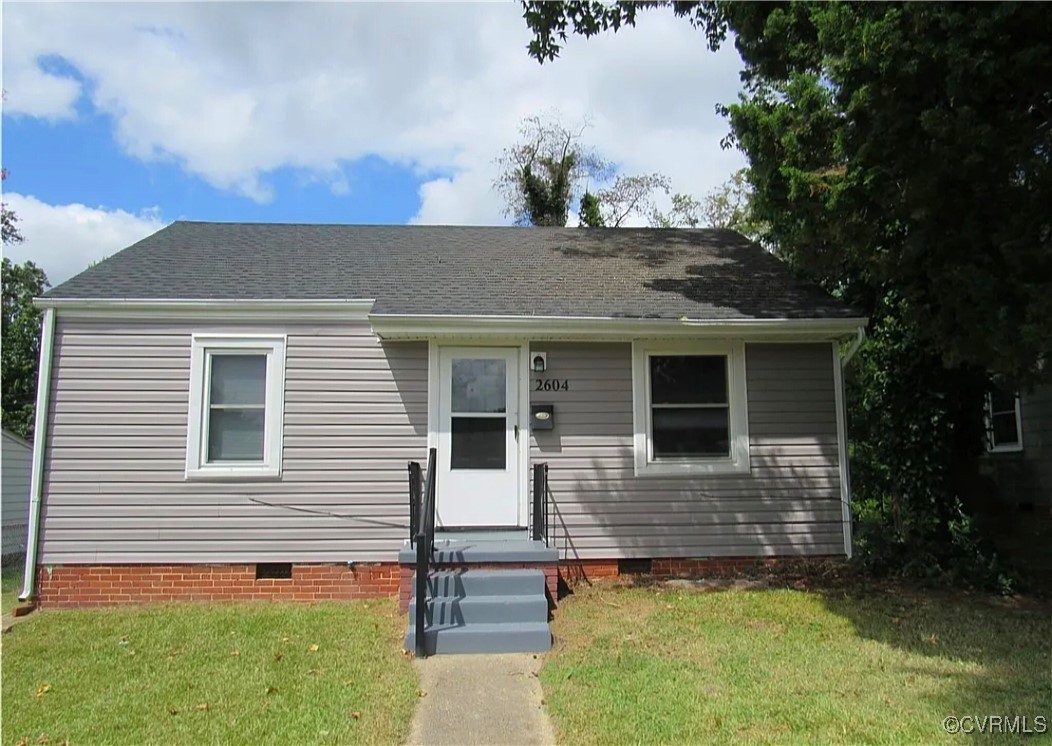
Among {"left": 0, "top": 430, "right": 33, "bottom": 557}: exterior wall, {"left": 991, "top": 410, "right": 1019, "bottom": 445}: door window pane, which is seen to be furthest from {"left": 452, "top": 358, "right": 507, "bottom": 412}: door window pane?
{"left": 0, "top": 430, "right": 33, "bottom": 557}: exterior wall

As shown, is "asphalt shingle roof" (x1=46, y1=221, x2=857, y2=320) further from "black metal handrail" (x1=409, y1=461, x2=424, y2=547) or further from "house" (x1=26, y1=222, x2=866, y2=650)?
"black metal handrail" (x1=409, y1=461, x2=424, y2=547)

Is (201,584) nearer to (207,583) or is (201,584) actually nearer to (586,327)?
(207,583)

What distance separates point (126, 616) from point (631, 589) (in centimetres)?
469

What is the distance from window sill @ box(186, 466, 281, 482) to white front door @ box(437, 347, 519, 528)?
170cm

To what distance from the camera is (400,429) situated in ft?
23.3

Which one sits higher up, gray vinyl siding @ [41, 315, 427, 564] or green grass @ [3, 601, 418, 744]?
gray vinyl siding @ [41, 315, 427, 564]

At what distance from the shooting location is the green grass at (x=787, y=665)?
3.79 metres

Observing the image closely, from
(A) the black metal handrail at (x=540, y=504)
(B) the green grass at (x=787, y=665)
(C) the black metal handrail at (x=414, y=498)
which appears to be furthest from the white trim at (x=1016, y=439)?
(C) the black metal handrail at (x=414, y=498)

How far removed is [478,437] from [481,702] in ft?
10.5

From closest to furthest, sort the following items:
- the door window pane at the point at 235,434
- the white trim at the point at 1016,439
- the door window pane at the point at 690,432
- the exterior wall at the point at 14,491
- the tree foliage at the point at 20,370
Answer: the door window pane at the point at 235,434 < the door window pane at the point at 690,432 < the white trim at the point at 1016,439 < the exterior wall at the point at 14,491 < the tree foliage at the point at 20,370

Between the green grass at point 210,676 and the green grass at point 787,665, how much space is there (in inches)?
47.9

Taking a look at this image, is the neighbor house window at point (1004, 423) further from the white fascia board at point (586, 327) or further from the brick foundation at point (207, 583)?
the brick foundation at point (207, 583)

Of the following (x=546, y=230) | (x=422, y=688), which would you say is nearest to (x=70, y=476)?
(x=422, y=688)

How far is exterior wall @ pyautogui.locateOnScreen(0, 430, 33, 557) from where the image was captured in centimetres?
1363
